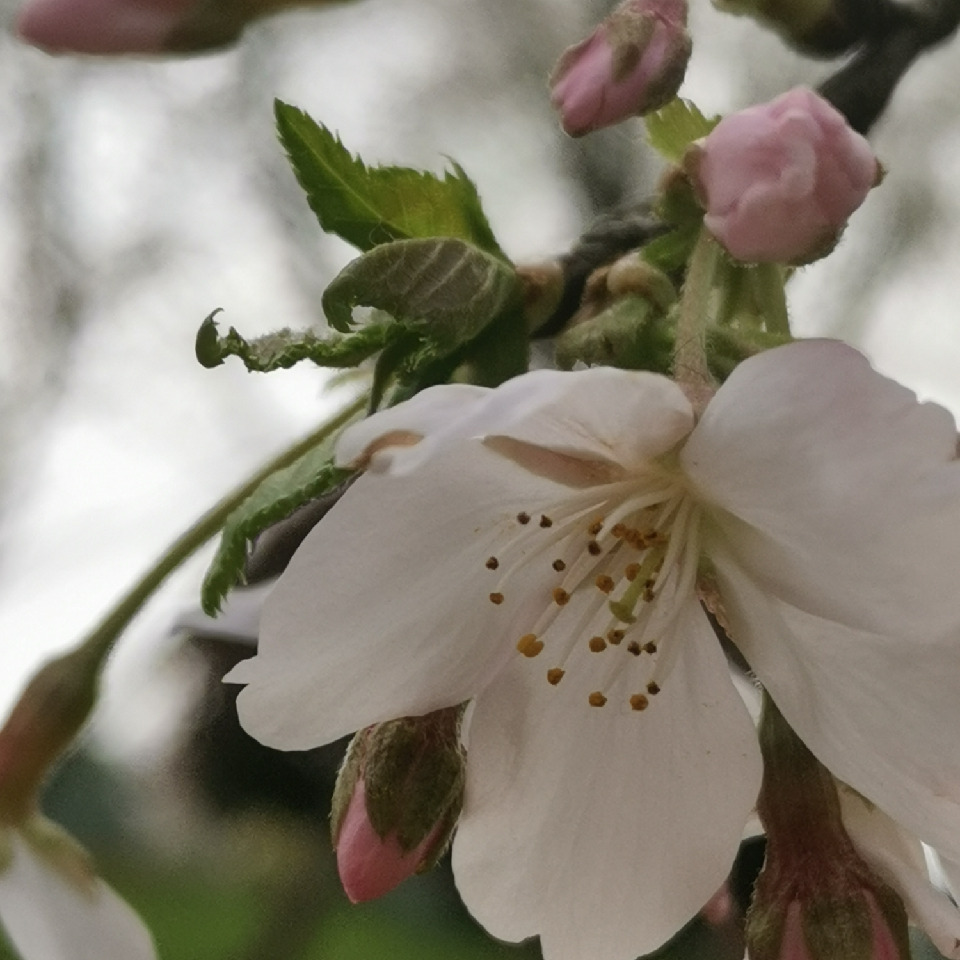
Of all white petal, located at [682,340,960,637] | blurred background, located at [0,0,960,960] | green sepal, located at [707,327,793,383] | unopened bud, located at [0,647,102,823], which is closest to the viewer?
white petal, located at [682,340,960,637]

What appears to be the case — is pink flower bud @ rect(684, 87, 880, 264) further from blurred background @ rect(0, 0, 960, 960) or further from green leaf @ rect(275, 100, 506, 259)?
blurred background @ rect(0, 0, 960, 960)

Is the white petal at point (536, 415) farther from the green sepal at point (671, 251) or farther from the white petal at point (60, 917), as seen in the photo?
the white petal at point (60, 917)

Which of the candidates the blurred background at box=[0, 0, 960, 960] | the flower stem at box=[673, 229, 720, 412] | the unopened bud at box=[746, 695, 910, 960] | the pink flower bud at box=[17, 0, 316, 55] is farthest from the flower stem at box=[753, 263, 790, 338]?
the blurred background at box=[0, 0, 960, 960]

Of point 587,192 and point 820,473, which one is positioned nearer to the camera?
point 820,473

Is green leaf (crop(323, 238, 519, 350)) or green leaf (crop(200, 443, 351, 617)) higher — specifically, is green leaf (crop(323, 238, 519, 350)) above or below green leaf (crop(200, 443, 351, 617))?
above

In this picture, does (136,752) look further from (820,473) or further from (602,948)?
(820,473)

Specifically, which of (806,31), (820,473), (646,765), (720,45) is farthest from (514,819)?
(720,45)

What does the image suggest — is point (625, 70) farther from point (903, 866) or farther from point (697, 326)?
point (903, 866)
